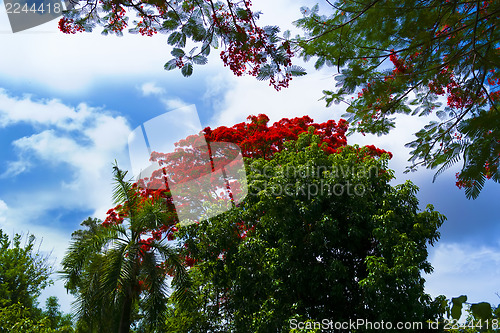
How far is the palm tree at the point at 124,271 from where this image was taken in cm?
824

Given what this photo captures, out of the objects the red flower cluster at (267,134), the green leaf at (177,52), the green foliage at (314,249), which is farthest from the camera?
the red flower cluster at (267,134)

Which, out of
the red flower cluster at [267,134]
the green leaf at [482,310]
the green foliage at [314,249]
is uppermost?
the red flower cluster at [267,134]

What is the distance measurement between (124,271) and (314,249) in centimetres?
452

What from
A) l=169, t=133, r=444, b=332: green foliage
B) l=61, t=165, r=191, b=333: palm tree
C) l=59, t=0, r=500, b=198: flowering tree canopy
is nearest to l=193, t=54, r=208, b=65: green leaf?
l=59, t=0, r=500, b=198: flowering tree canopy

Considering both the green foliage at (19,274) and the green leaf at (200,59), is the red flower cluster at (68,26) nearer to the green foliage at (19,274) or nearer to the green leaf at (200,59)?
the green leaf at (200,59)

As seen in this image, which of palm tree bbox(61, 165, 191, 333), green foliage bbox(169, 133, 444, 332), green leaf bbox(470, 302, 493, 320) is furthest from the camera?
palm tree bbox(61, 165, 191, 333)

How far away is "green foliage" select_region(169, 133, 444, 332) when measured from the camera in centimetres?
698

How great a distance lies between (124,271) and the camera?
8344mm

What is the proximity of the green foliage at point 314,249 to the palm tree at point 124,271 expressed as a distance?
68cm

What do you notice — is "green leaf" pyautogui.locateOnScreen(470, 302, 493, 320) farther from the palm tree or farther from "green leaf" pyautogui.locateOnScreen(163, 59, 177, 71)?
the palm tree

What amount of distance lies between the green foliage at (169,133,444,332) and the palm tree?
0.68m

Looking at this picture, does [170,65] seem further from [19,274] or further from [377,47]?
[19,274]

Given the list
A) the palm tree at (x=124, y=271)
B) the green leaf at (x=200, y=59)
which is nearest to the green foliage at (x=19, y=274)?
the palm tree at (x=124, y=271)

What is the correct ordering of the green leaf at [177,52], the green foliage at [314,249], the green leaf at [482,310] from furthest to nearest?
1. the green foliage at [314,249]
2. the green leaf at [177,52]
3. the green leaf at [482,310]
